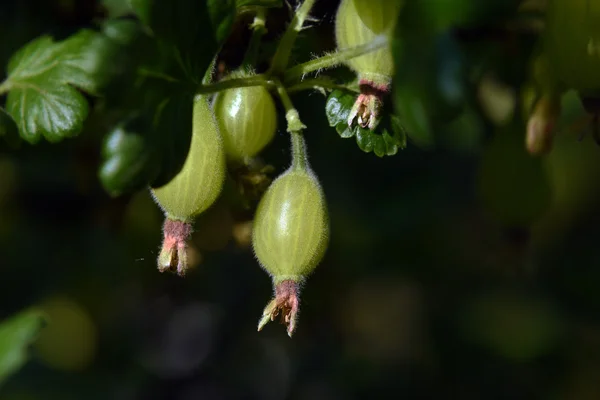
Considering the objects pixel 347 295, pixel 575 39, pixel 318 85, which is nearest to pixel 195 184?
pixel 318 85

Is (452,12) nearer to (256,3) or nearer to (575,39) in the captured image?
(575,39)

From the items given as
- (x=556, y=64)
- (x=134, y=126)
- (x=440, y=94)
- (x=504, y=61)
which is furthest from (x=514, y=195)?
(x=134, y=126)

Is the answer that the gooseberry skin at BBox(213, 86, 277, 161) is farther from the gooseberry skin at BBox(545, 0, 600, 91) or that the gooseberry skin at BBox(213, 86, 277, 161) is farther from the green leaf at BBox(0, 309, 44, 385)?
the green leaf at BBox(0, 309, 44, 385)

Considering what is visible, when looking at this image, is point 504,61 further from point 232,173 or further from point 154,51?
point 154,51

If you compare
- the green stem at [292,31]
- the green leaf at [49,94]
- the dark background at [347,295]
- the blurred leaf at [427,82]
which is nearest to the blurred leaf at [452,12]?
the blurred leaf at [427,82]

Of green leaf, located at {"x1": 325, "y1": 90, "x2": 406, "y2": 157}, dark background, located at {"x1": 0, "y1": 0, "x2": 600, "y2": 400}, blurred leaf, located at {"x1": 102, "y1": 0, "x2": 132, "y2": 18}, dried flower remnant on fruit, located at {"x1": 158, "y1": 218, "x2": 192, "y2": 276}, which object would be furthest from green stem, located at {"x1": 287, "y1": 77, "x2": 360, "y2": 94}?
dark background, located at {"x1": 0, "y1": 0, "x2": 600, "y2": 400}

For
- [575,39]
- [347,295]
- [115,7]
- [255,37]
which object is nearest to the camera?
[575,39]
